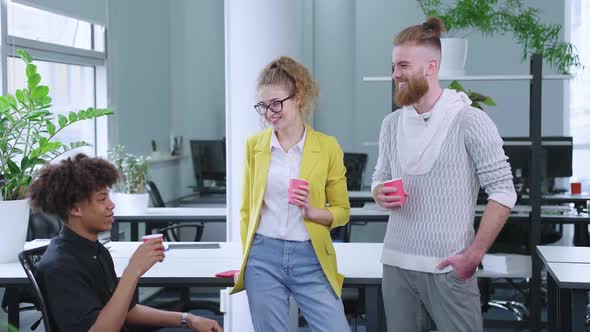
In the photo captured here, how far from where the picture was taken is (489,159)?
2303 millimetres

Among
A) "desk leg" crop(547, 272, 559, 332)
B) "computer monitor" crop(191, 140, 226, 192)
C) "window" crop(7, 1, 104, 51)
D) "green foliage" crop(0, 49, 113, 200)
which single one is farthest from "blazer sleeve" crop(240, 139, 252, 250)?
"computer monitor" crop(191, 140, 226, 192)

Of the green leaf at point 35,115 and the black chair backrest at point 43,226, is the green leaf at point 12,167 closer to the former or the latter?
the green leaf at point 35,115

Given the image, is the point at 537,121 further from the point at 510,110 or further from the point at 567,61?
the point at 510,110

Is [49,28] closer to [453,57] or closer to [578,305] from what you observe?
[453,57]

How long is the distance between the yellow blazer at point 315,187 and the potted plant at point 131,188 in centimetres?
292

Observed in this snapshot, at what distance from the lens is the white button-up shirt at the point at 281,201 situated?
2.57 meters

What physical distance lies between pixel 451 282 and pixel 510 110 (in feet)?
22.4

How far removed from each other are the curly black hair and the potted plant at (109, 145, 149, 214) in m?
3.16

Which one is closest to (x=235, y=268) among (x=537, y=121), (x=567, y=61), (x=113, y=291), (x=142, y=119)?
(x=113, y=291)

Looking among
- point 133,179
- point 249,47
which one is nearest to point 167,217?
point 133,179

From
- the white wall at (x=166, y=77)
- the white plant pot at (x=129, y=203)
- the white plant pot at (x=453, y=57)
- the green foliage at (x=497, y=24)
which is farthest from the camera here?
the white wall at (x=166, y=77)

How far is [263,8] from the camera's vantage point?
3.65 meters

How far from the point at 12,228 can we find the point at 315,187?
1.58 metres

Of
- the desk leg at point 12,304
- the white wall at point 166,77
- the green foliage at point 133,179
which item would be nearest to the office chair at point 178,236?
the green foliage at point 133,179
